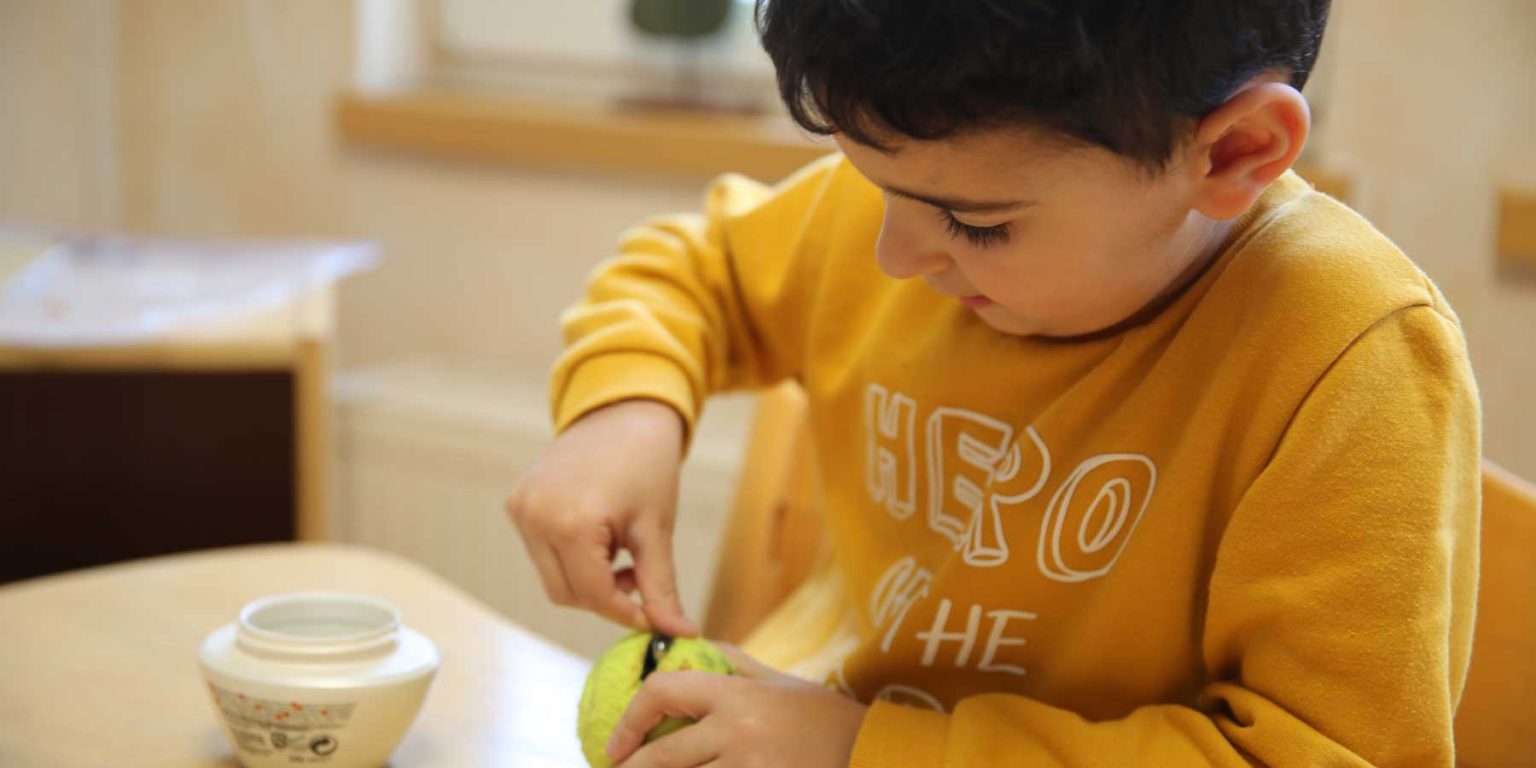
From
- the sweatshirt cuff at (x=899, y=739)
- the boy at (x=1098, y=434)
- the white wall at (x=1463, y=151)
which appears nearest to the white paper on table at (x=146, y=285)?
the boy at (x=1098, y=434)

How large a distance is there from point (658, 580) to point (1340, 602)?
315 millimetres

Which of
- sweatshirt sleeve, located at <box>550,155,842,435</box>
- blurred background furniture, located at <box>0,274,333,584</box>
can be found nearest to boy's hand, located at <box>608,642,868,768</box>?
sweatshirt sleeve, located at <box>550,155,842,435</box>

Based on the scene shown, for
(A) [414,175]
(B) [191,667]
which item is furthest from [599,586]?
(A) [414,175]

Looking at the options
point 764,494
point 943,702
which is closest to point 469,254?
point 764,494

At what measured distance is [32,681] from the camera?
0.78 metres

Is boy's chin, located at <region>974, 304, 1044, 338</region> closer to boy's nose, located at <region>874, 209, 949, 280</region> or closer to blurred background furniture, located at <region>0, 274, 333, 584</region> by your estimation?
boy's nose, located at <region>874, 209, 949, 280</region>

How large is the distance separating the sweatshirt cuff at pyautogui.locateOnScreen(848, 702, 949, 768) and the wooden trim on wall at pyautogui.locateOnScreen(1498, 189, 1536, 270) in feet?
3.18

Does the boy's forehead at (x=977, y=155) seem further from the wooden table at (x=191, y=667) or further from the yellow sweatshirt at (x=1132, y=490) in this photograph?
the wooden table at (x=191, y=667)

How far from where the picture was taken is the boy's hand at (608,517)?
28.5 inches

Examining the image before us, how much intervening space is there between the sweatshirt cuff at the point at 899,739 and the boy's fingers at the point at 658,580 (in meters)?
0.12

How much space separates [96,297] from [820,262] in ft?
2.95

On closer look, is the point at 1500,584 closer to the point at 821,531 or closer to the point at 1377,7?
the point at 821,531

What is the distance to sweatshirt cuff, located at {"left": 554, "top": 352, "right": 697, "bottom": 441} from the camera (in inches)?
31.6

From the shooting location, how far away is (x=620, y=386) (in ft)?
2.64
